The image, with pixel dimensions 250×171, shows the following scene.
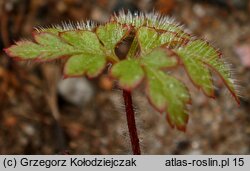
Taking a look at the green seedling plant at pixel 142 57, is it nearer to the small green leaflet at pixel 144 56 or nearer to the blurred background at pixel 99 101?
the small green leaflet at pixel 144 56

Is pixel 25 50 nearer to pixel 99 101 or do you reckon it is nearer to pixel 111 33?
pixel 111 33

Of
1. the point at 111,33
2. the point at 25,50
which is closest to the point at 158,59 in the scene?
the point at 111,33

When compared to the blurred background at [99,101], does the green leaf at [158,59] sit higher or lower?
lower

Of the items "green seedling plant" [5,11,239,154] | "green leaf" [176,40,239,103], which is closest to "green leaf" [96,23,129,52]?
"green seedling plant" [5,11,239,154]

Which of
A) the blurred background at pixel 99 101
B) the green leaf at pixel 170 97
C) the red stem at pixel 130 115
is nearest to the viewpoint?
the green leaf at pixel 170 97

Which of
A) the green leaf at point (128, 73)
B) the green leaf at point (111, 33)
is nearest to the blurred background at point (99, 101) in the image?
the green leaf at point (111, 33)
